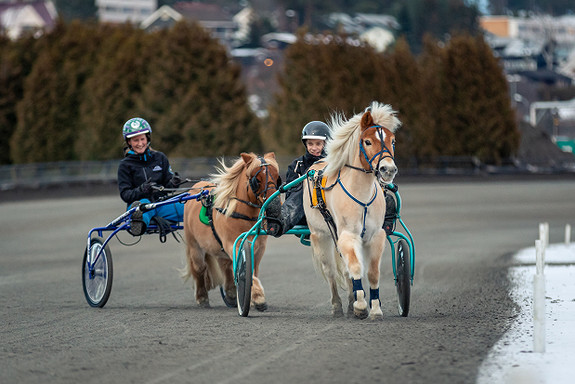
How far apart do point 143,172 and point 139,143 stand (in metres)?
0.31

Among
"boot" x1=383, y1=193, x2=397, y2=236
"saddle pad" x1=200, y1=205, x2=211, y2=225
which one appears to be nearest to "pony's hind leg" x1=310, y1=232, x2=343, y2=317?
"boot" x1=383, y1=193, x2=397, y2=236

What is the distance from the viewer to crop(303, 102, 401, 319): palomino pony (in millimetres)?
8094

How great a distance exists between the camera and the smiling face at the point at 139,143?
1085 cm

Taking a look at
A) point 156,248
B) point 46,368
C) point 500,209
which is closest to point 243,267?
point 46,368

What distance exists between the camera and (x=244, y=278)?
29.0 feet

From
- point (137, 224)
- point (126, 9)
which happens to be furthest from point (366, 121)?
point (126, 9)

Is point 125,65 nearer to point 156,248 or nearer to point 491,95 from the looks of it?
point 491,95

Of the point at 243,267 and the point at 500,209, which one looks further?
the point at 500,209

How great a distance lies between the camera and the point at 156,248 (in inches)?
765

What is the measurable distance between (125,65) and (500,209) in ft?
54.2

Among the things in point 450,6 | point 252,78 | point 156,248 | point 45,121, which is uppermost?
point 450,6

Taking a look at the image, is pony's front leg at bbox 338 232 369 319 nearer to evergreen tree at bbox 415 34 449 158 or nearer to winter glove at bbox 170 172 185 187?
winter glove at bbox 170 172 185 187

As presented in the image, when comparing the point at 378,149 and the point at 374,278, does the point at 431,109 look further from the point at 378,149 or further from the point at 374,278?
the point at 378,149

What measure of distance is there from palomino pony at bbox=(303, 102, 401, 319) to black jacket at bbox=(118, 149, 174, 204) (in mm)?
2707
